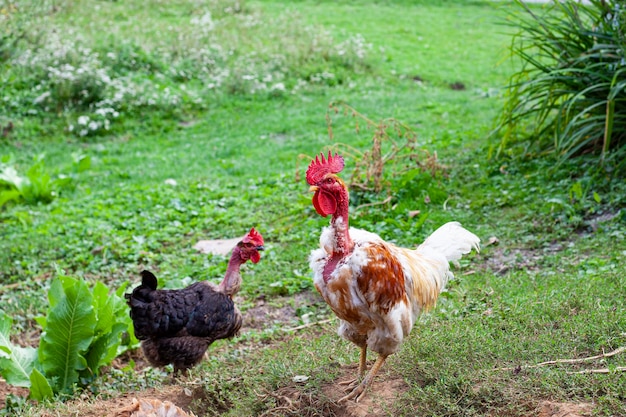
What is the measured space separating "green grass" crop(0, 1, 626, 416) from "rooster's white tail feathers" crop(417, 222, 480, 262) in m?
0.56

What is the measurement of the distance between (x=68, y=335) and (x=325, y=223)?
11.2 ft

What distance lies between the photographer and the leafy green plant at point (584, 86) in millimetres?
7727

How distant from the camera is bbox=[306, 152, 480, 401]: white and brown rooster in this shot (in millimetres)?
4031

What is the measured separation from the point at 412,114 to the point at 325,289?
28.5 feet

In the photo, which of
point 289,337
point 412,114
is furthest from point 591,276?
point 412,114

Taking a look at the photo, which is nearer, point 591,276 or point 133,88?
point 591,276

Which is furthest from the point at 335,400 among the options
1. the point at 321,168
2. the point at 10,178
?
the point at 10,178

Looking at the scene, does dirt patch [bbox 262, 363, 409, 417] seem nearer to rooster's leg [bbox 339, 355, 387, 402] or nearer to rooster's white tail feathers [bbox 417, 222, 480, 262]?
rooster's leg [bbox 339, 355, 387, 402]

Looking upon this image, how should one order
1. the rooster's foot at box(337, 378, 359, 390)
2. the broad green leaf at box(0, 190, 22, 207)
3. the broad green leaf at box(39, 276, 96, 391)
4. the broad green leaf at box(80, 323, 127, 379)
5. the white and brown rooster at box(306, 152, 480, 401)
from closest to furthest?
the white and brown rooster at box(306, 152, 480, 401)
the rooster's foot at box(337, 378, 359, 390)
the broad green leaf at box(39, 276, 96, 391)
the broad green leaf at box(80, 323, 127, 379)
the broad green leaf at box(0, 190, 22, 207)

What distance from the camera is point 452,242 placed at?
4727 millimetres

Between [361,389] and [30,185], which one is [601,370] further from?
[30,185]

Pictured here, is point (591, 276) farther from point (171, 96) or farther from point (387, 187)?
point (171, 96)

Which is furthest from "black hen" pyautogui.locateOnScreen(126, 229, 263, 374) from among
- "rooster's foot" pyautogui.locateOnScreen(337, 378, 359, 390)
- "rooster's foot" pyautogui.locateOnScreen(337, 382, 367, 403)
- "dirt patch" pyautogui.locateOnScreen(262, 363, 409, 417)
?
"rooster's foot" pyautogui.locateOnScreen(337, 382, 367, 403)

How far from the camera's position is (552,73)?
324 inches
